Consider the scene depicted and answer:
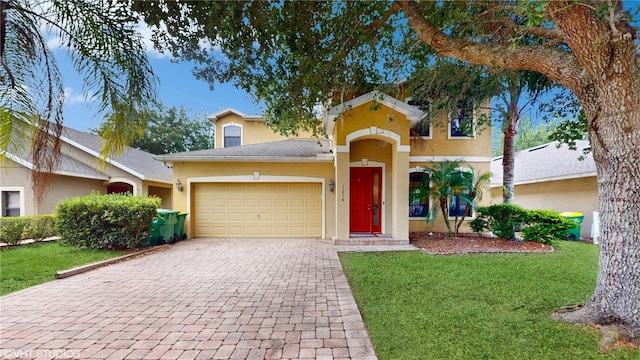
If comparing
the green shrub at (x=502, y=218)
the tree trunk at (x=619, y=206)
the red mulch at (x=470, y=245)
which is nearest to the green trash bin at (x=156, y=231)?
the red mulch at (x=470, y=245)

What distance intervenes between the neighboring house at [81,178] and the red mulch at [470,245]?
11.0 m

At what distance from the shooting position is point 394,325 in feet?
12.4

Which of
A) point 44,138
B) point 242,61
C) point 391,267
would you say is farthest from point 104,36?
point 391,267

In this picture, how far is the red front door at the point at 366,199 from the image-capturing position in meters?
11.3

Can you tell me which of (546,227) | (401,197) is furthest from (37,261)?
(546,227)

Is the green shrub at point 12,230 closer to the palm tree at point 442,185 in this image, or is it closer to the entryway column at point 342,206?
the entryway column at point 342,206

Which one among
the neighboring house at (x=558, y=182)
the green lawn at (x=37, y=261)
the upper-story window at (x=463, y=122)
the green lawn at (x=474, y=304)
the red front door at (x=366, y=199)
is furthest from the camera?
the neighboring house at (x=558, y=182)

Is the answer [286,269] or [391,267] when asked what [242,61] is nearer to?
[286,269]

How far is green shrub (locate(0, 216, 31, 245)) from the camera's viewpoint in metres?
8.90

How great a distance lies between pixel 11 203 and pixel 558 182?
80.1 ft

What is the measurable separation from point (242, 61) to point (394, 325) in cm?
548

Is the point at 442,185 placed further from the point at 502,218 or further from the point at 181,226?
the point at 181,226

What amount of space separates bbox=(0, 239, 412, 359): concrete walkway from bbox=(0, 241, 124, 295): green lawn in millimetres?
594

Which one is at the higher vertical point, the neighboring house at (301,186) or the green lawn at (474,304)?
the neighboring house at (301,186)
